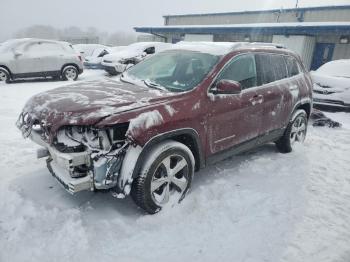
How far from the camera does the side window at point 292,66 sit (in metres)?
5.38

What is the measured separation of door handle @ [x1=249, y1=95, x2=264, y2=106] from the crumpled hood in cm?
140

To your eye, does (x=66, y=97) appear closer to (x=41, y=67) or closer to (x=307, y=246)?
(x=307, y=246)

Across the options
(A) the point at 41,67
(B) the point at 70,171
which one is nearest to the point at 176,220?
(B) the point at 70,171

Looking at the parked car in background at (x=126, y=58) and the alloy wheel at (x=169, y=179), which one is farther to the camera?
the parked car in background at (x=126, y=58)

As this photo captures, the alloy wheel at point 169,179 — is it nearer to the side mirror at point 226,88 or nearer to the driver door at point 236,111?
the driver door at point 236,111

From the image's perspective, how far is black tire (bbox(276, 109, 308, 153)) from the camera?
552 cm

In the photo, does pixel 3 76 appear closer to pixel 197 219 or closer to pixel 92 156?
pixel 92 156

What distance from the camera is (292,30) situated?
58.7ft

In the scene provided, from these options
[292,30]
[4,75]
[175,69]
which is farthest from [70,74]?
[292,30]

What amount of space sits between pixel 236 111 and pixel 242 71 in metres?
0.62

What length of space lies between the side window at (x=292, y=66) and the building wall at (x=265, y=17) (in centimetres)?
1676

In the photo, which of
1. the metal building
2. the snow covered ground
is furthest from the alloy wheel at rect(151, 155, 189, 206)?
the metal building

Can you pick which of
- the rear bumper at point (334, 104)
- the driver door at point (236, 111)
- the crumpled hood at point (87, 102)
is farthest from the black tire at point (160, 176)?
the rear bumper at point (334, 104)

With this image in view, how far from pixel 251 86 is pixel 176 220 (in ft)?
7.19
